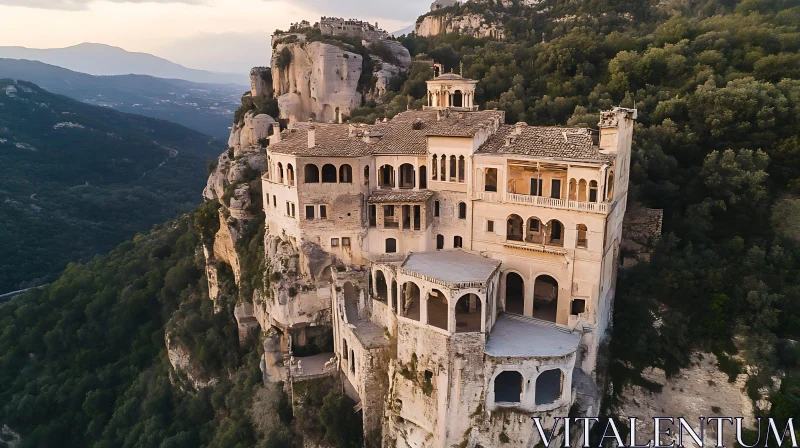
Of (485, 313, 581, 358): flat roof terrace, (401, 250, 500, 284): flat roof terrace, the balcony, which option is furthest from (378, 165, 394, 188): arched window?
(485, 313, 581, 358): flat roof terrace

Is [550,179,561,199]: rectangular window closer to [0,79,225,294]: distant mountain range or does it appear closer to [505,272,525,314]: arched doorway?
[505,272,525,314]: arched doorway

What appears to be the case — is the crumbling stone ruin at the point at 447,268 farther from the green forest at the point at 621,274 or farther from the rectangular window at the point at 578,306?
the green forest at the point at 621,274

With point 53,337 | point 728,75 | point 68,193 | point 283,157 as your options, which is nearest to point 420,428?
point 283,157

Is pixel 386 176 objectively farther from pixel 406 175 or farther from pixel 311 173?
pixel 311 173

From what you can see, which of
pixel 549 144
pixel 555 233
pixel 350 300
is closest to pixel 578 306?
pixel 555 233

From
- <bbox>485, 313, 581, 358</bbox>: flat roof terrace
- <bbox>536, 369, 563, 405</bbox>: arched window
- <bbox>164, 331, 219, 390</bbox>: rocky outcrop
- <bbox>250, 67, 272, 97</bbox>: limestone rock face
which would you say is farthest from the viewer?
<bbox>250, 67, 272, 97</bbox>: limestone rock face

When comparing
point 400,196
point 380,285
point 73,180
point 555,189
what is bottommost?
point 73,180
